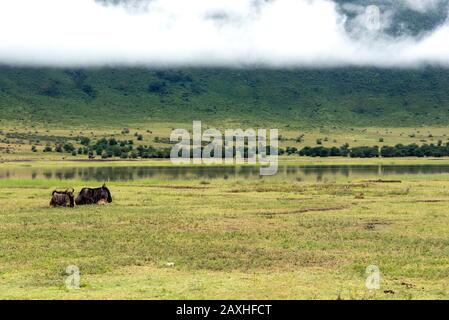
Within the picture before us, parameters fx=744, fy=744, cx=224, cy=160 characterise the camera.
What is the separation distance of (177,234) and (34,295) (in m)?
10.5

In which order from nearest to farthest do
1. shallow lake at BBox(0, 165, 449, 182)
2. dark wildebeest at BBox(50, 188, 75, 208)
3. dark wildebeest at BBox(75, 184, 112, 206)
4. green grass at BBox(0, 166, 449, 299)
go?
1. green grass at BBox(0, 166, 449, 299)
2. dark wildebeest at BBox(50, 188, 75, 208)
3. dark wildebeest at BBox(75, 184, 112, 206)
4. shallow lake at BBox(0, 165, 449, 182)

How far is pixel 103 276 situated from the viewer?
1975 cm

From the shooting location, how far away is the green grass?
18.0 meters

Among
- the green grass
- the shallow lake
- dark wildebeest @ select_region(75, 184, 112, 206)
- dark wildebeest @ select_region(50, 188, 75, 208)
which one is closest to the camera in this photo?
the green grass

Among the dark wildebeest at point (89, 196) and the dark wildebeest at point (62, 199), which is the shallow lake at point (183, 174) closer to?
the dark wildebeest at point (89, 196)

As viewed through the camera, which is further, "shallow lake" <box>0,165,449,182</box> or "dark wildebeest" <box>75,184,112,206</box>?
"shallow lake" <box>0,165,449,182</box>

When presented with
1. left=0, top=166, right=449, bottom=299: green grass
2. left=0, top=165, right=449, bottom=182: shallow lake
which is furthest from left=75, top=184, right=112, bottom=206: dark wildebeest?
left=0, top=165, right=449, bottom=182: shallow lake

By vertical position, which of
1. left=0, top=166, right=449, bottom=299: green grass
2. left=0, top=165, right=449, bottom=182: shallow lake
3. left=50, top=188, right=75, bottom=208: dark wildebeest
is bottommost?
left=0, top=165, right=449, bottom=182: shallow lake

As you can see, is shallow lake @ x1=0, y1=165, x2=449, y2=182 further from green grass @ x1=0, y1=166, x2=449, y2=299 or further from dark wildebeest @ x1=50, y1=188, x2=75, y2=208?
dark wildebeest @ x1=50, y1=188, x2=75, y2=208

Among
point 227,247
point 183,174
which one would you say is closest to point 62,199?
point 227,247

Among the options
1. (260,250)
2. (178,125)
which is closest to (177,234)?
(260,250)

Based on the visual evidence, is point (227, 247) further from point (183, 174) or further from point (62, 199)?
point (183, 174)
